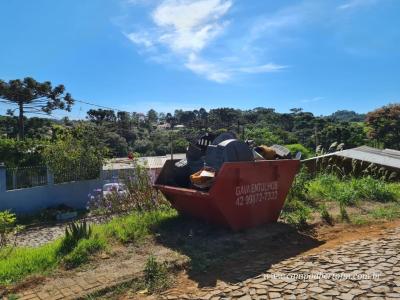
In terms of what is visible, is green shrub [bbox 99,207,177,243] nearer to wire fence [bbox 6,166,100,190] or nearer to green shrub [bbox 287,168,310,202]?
green shrub [bbox 287,168,310,202]

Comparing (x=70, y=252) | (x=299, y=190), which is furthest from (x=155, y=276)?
(x=299, y=190)

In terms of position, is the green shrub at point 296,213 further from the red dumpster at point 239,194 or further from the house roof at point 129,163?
the house roof at point 129,163

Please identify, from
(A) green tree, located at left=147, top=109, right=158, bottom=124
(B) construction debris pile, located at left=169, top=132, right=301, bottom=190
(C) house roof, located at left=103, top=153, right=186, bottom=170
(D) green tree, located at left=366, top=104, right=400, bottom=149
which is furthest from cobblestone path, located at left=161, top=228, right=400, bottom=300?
(A) green tree, located at left=147, top=109, right=158, bottom=124

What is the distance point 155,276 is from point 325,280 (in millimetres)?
1831

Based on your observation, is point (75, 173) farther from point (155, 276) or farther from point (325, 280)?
point (325, 280)

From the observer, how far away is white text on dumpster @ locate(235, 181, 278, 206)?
599cm

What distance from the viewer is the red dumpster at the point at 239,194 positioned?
5.71 metres

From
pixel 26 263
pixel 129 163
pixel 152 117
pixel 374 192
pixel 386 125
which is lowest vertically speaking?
pixel 26 263

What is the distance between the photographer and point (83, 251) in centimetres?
507

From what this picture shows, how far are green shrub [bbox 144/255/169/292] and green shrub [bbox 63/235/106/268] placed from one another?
0.90m

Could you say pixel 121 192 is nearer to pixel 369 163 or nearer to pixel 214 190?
pixel 214 190

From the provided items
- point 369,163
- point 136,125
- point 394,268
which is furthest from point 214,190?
point 136,125

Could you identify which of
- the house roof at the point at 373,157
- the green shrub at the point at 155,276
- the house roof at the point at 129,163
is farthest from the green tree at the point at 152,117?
the green shrub at the point at 155,276

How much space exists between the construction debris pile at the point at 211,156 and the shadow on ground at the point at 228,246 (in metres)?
0.73
